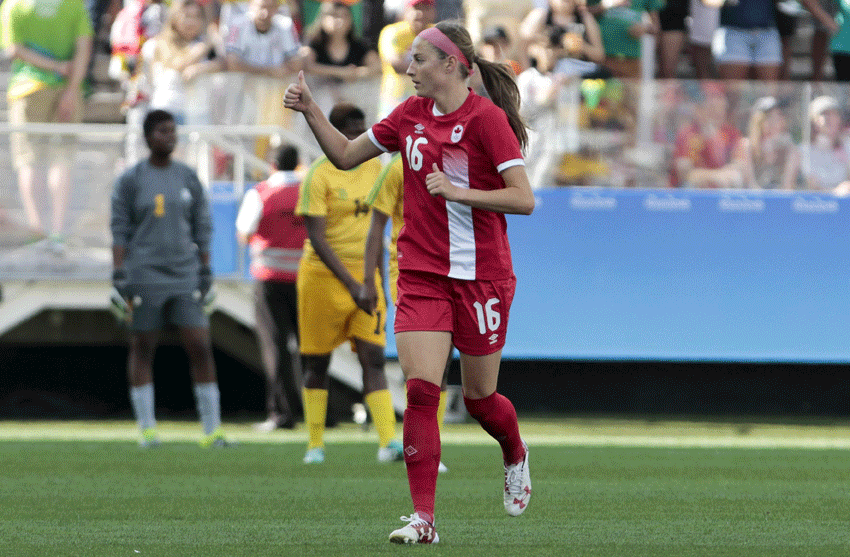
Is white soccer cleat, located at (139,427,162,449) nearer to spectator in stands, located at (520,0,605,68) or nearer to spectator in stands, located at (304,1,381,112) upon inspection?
spectator in stands, located at (304,1,381,112)

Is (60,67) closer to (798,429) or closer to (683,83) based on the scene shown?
(683,83)

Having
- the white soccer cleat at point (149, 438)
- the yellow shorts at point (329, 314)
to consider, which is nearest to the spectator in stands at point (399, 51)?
the yellow shorts at point (329, 314)

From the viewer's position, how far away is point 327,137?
6.11m

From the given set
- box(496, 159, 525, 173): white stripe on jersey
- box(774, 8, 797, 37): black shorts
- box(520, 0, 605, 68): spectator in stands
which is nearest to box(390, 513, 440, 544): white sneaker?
box(496, 159, 525, 173): white stripe on jersey

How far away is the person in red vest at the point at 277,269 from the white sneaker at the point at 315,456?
2.99 metres

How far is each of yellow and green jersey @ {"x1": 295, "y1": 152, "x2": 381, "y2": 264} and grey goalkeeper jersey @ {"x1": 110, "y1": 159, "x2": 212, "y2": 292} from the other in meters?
1.35

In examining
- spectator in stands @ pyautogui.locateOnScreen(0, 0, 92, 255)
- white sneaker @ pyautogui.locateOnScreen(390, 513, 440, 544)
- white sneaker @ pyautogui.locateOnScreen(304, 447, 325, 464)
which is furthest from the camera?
spectator in stands @ pyautogui.locateOnScreen(0, 0, 92, 255)

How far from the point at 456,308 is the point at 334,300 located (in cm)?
376

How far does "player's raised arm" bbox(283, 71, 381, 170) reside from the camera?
19.5 ft

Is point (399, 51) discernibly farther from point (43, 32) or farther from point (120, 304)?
point (120, 304)

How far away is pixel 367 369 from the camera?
9.60 m

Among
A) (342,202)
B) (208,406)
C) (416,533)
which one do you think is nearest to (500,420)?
(416,533)

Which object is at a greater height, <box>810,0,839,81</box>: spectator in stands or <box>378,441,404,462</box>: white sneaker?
<box>810,0,839,81</box>: spectator in stands

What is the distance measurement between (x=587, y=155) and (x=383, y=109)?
1.95 meters
